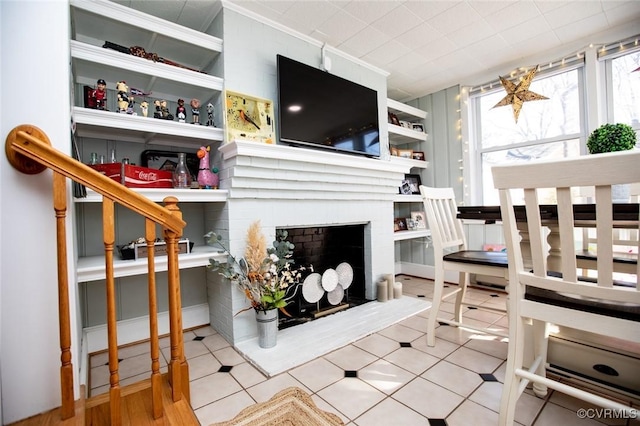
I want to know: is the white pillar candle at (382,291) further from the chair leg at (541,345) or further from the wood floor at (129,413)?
the wood floor at (129,413)

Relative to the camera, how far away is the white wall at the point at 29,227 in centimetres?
104

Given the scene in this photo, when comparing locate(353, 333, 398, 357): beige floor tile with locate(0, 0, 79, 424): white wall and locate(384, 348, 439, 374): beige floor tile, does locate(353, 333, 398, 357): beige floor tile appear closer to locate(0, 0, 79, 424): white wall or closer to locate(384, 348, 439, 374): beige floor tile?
locate(384, 348, 439, 374): beige floor tile

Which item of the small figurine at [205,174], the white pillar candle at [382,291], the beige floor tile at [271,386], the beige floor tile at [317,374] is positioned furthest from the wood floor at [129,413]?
the white pillar candle at [382,291]

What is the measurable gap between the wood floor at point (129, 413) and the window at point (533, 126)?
9.64ft

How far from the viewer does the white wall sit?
1.04 m

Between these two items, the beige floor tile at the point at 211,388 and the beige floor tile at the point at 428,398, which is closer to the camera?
the beige floor tile at the point at 428,398

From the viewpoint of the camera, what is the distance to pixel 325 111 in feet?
8.57

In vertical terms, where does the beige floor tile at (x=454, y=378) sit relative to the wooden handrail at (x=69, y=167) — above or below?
below

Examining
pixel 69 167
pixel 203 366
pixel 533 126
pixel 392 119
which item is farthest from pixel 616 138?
pixel 203 366

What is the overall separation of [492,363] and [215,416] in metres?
1.59

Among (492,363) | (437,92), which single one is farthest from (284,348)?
(437,92)

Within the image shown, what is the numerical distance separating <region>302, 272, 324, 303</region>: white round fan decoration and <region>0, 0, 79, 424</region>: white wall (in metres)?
1.67

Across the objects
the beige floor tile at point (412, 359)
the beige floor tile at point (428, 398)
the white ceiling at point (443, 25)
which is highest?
the white ceiling at point (443, 25)

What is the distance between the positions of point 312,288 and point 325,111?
1540 mm
